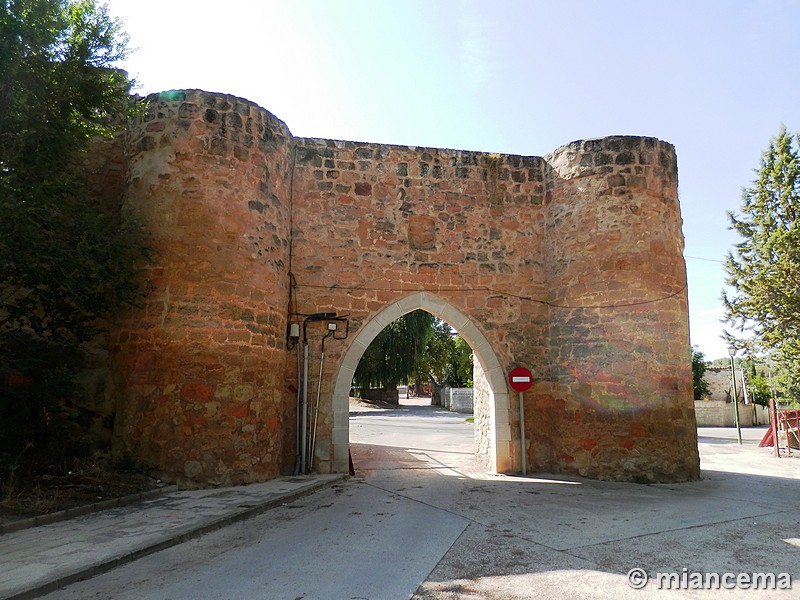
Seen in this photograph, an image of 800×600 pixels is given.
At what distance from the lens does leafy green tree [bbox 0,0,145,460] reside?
5559 millimetres

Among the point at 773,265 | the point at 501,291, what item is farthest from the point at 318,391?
the point at 773,265

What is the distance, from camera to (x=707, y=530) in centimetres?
512

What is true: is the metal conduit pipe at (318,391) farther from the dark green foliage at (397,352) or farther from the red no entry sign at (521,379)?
the dark green foliage at (397,352)

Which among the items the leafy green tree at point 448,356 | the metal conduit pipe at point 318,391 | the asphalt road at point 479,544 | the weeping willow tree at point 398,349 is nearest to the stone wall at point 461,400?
the weeping willow tree at point 398,349

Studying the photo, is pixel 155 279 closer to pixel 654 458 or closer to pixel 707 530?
pixel 707 530

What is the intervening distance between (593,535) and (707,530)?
1.13 metres

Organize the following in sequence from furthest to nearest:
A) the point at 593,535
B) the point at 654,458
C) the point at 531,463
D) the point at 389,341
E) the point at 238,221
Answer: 1. the point at 389,341
2. the point at 531,463
3. the point at 654,458
4. the point at 238,221
5. the point at 593,535

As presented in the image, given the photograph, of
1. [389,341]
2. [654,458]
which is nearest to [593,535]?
[654,458]

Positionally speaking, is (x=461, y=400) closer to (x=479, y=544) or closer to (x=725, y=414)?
(x=725, y=414)

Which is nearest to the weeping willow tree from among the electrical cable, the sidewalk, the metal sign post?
the electrical cable

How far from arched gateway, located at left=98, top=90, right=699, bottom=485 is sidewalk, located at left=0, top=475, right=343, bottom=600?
0.89m

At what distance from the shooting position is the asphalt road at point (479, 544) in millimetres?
3500

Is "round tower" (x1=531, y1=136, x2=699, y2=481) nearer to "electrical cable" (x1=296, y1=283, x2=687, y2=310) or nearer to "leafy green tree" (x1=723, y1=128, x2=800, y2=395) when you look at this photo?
"electrical cable" (x1=296, y1=283, x2=687, y2=310)

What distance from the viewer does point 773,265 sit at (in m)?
16.1
